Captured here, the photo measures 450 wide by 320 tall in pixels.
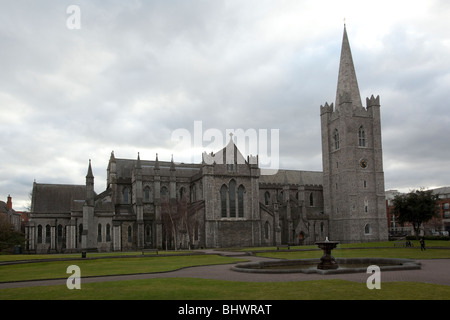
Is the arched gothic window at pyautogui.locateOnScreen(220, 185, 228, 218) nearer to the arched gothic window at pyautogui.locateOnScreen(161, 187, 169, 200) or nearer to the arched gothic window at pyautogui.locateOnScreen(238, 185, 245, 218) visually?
the arched gothic window at pyautogui.locateOnScreen(238, 185, 245, 218)

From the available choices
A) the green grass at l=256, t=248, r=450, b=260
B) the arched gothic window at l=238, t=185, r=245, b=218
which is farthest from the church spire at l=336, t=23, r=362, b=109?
the green grass at l=256, t=248, r=450, b=260

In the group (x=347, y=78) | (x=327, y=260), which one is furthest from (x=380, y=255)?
(x=347, y=78)

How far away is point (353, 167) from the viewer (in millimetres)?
71688

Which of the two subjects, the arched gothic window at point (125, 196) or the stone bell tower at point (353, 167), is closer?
the arched gothic window at point (125, 196)

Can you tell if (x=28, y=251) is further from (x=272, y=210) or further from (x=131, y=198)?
(x=272, y=210)

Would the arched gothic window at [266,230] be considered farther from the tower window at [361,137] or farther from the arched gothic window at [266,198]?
the tower window at [361,137]

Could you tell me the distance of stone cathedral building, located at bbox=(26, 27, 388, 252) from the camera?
203ft

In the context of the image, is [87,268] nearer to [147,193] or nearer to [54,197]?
[147,193]

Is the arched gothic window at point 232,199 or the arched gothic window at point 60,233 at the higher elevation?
the arched gothic window at point 232,199

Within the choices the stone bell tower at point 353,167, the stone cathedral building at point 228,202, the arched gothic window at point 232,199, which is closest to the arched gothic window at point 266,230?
the stone cathedral building at point 228,202

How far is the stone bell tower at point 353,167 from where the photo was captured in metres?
71.4

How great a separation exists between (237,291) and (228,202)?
4769cm
